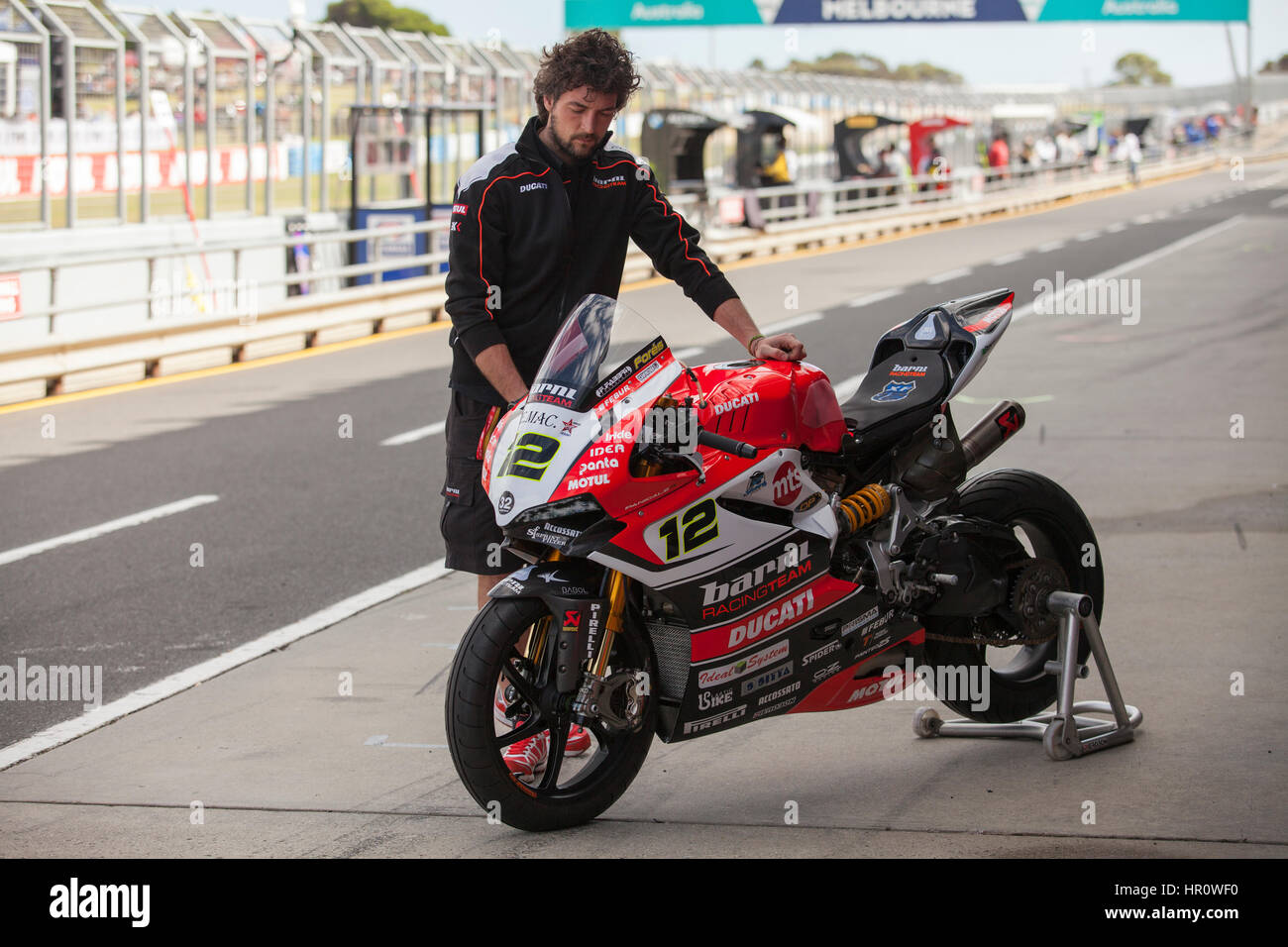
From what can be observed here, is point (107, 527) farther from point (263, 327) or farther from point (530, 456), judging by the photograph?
point (263, 327)

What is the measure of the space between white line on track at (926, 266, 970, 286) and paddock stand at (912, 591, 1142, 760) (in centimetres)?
1779

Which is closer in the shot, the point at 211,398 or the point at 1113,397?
the point at 1113,397

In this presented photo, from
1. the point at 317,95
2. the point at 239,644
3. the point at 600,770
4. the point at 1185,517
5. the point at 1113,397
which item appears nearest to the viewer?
the point at 600,770

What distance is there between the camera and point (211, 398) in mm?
13742

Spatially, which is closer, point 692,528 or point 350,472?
point 692,528

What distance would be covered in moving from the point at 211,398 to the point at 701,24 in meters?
29.9

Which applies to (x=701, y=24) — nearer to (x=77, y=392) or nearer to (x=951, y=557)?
(x=77, y=392)

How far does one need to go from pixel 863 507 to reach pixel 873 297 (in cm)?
1638

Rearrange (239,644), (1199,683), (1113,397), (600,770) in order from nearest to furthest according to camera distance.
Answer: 1. (600,770)
2. (1199,683)
3. (239,644)
4. (1113,397)

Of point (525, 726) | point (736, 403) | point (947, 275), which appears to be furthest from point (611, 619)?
point (947, 275)

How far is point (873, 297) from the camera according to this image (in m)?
20.9

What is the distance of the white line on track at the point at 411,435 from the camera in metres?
11.5
